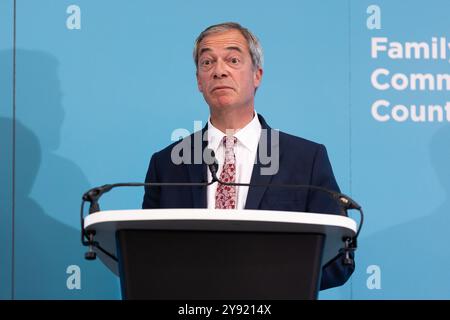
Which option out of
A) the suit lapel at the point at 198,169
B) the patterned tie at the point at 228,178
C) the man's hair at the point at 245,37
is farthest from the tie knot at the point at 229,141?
the man's hair at the point at 245,37

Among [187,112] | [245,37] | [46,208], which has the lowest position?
[46,208]

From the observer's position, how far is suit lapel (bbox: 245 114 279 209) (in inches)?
119

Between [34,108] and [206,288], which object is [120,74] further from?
[206,288]

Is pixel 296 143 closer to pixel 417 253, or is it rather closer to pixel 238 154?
pixel 238 154

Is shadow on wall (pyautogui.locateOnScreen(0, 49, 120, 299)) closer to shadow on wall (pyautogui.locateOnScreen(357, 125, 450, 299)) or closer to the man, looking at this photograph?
the man

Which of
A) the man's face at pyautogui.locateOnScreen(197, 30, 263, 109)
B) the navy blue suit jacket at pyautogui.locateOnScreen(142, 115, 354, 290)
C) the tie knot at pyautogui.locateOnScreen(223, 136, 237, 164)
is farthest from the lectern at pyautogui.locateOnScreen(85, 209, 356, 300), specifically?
the man's face at pyautogui.locateOnScreen(197, 30, 263, 109)

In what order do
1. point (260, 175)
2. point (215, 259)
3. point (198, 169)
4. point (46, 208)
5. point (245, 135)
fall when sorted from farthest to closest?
point (46, 208), point (245, 135), point (198, 169), point (260, 175), point (215, 259)

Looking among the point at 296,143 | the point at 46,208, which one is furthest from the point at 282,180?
the point at 46,208

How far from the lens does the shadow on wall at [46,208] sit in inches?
138

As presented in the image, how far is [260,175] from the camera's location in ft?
A: 10.3

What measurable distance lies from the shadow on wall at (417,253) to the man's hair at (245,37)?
0.79 m

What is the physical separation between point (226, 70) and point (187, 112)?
0.29 metres

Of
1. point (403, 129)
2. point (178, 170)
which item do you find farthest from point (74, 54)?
point (403, 129)

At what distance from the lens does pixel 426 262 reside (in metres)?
3.53
